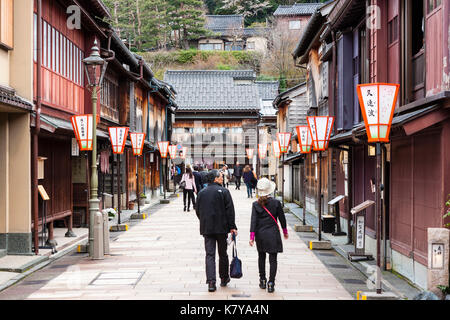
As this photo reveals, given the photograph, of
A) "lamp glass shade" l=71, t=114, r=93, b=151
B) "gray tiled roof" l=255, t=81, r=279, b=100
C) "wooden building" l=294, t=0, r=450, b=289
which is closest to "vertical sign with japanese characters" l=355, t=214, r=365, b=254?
"wooden building" l=294, t=0, r=450, b=289

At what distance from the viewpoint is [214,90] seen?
55469 mm

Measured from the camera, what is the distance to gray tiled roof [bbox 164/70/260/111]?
2068 inches

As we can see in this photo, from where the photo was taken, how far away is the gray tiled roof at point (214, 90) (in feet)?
172

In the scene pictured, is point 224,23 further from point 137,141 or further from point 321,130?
point 321,130

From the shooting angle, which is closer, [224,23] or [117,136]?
[117,136]

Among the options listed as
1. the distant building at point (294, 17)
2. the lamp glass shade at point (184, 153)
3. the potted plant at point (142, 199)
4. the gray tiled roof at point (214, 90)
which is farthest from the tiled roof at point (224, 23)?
the potted plant at point (142, 199)

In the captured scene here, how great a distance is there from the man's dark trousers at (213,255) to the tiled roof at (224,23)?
64.8m

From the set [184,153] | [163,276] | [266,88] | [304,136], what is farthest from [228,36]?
[163,276]

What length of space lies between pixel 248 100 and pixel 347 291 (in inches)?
1764

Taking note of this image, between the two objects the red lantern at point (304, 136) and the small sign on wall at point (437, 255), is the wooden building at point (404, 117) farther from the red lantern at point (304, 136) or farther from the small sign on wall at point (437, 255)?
the red lantern at point (304, 136)

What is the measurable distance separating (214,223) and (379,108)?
3.41 meters

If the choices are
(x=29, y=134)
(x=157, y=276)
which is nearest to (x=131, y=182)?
(x=29, y=134)

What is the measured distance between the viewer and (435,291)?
26.2ft

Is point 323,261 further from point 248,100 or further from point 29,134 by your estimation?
point 248,100
